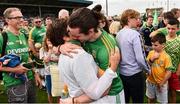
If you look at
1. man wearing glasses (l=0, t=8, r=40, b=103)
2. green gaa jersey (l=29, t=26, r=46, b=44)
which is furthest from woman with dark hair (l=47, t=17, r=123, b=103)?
green gaa jersey (l=29, t=26, r=46, b=44)

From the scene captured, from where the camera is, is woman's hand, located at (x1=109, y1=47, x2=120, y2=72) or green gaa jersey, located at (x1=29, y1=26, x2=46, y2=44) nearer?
woman's hand, located at (x1=109, y1=47, x2=120, y2=72)

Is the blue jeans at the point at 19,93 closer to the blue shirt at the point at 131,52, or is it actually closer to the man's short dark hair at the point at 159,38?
the blue shirt at the point at 131,52

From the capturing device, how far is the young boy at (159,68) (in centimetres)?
543

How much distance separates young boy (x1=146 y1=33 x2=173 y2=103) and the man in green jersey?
255 centimetres

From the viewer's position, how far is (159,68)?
218 inches

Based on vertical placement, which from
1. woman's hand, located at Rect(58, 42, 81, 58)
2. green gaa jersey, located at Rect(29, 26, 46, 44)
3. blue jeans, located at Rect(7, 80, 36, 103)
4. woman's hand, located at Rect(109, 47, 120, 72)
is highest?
woman's hand, located at Rect(58, 42, 81, 58)

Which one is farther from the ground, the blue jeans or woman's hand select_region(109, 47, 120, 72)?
woman's hand select_region(109, 47, 120, 72)

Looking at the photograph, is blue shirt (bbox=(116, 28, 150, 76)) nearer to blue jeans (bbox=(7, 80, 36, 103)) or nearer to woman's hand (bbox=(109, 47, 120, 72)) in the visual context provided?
blue jeans (bbox=(7, 80, 36, 103))

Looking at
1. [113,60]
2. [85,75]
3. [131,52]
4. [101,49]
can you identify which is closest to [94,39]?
[101,49]

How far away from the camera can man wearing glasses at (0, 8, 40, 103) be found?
190 inches

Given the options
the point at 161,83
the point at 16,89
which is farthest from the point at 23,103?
the point at 161,83

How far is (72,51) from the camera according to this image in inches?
106

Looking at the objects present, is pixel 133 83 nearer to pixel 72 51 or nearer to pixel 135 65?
pixel 135 65

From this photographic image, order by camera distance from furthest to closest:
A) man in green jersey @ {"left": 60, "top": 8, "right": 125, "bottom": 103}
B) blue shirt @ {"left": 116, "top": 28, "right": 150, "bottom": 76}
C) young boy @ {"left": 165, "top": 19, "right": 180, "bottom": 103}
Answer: young boy @ {"left": 165, "top": 19, "right": 180, "bottom": 103}, blue shirt @ {"left": 116, "top": 28, "right": 150, "bottom": 76}, man in green jersey @ {"left": 60, "top": 8, "right": 125, "bottom": 103}
